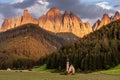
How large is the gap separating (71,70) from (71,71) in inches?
41.8

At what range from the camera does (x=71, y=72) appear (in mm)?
155125

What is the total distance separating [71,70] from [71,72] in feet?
5.16

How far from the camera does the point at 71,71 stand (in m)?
156

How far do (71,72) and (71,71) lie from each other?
1.81 ft

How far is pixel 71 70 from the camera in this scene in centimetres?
15650
